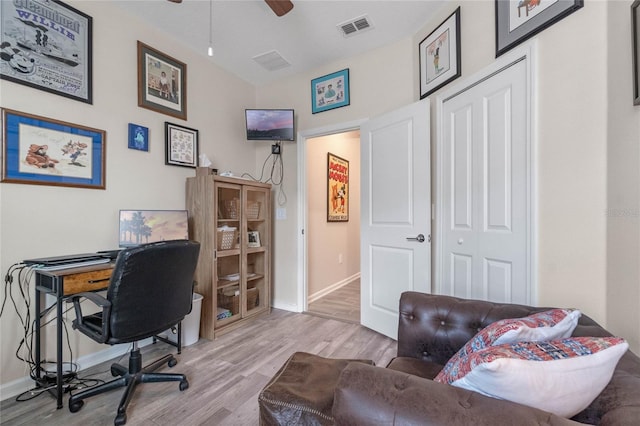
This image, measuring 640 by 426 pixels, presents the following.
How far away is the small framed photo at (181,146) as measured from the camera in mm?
2553

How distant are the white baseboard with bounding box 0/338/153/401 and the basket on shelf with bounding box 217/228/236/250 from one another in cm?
100

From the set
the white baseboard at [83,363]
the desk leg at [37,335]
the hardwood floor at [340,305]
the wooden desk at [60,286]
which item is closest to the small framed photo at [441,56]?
the hardwood floor at [340,305]

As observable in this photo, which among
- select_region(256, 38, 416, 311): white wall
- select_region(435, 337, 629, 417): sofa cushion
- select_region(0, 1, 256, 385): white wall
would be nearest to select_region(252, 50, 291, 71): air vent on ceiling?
select_region(256, 38, 416, 311): white wall

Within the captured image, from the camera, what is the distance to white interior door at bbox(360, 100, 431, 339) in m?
2.26

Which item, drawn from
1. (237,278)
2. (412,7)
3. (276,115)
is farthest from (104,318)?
(412,7)

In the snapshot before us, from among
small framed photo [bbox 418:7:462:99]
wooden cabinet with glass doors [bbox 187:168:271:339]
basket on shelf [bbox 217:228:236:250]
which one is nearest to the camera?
small framed photo [bbox 418:7:462:99]

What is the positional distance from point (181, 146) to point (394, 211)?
2.12 meters

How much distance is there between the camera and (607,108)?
1257 mm

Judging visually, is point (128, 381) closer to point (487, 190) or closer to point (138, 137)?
point (138, 137)

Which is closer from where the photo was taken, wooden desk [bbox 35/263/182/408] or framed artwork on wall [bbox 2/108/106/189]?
wooden desk [bbox 35/263/182/408]

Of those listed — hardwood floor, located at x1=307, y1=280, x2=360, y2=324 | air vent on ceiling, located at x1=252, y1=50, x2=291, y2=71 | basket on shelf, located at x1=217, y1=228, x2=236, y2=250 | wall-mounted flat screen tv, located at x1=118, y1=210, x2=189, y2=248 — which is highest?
air vent on ceiling, located at x1=252, y1=50, x2=291, y2=71

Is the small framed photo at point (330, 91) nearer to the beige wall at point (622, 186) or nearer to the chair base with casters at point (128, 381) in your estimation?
the beige wall at point (622, 186)

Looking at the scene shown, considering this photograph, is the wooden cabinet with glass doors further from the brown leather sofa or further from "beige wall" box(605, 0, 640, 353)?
"beige wall" box(605, 0, 640, 353)

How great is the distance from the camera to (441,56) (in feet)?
7.30
